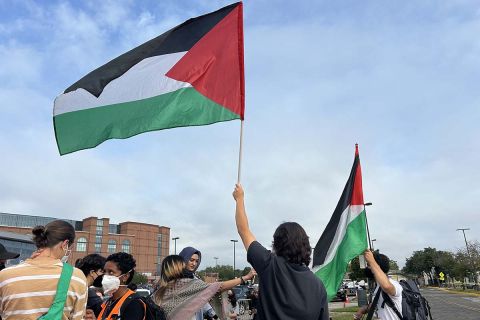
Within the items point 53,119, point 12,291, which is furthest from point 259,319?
point 53,119

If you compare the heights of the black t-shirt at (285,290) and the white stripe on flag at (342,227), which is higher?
the white stripe on flag at (342,227)

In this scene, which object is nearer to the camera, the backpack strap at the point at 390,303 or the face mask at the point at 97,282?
the backpack strap at the point at 390,303

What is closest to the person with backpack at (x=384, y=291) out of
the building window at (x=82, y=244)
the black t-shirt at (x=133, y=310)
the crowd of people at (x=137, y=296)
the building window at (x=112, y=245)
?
the crowd of people at (x=137, y=296)

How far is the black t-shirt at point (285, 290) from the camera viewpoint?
2.58 metres

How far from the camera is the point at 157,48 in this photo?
516 cm

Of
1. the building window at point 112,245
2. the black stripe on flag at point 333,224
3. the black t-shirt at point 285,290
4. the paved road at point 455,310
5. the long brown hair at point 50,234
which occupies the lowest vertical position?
the paved road at point 455,310

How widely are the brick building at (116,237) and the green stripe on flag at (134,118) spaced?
314 ft

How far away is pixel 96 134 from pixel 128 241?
4119 inches

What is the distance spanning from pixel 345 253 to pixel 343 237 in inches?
9.2

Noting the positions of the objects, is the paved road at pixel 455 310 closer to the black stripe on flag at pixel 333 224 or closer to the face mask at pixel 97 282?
the black stripe on flag at pixel 333 224

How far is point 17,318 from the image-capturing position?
8.29ft

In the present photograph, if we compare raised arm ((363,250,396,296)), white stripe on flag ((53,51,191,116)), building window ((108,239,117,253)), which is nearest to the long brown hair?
white stripe on flag ((53,51,191,116))

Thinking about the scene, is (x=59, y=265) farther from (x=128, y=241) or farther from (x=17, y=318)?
(x=128, y=241)

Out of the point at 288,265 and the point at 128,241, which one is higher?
the point at 128,241
